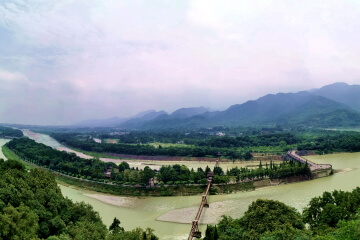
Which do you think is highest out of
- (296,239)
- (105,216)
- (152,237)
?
(296,239)

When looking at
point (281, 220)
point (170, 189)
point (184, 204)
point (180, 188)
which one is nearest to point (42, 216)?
point (281, 220)

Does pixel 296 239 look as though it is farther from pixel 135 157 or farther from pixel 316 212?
pixel 135 157

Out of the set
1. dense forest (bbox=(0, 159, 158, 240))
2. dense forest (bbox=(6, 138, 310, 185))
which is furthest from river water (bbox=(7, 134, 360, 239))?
dense forest (bbox=(0, 159, 158, 240))

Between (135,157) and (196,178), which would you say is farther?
(135,157)

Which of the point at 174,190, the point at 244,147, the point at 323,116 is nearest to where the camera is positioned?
the point at 174,190

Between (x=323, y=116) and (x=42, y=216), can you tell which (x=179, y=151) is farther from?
(x=323, y=116)

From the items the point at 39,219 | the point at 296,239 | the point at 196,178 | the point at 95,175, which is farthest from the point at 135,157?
the point at 296,239
